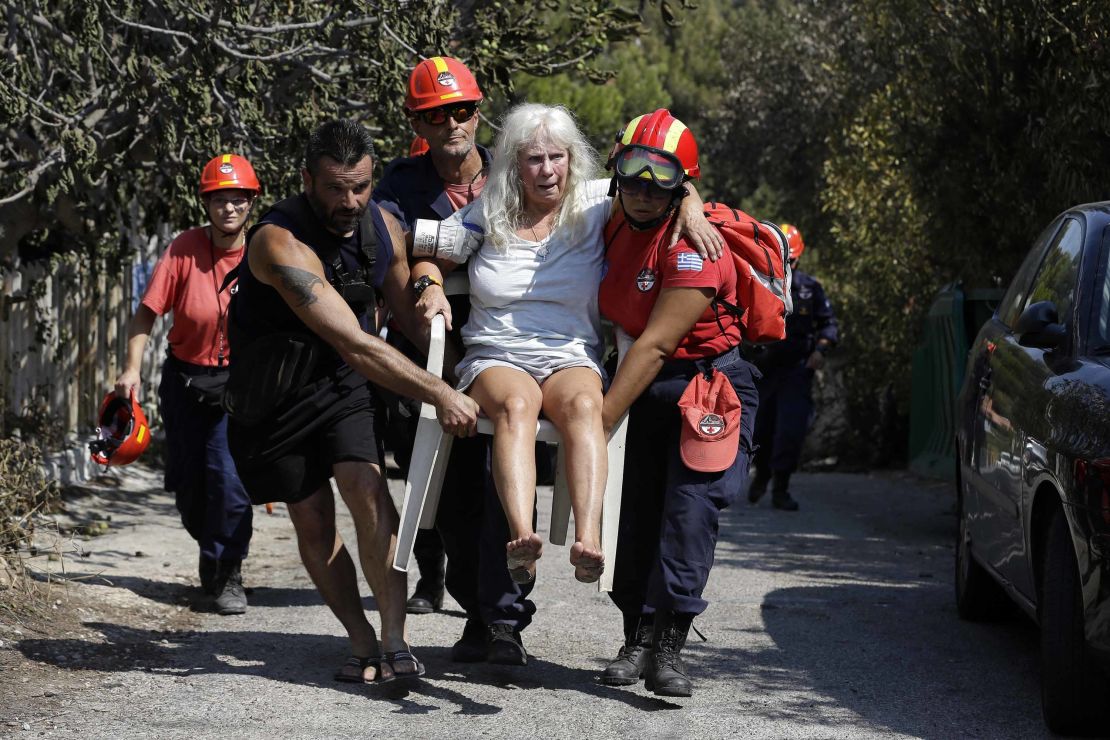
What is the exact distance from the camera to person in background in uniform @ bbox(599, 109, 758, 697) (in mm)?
5316

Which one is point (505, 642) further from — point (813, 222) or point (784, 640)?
point (813, 222)

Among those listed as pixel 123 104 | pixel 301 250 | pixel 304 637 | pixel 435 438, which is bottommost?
pixel 304 637

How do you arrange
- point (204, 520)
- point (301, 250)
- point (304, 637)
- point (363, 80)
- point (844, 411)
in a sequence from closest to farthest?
point (301, 250), point (304, 637), point (204, 520), point (363, 80), point (844, 411)

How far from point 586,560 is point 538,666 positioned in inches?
44.8

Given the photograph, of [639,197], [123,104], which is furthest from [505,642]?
[123,104]

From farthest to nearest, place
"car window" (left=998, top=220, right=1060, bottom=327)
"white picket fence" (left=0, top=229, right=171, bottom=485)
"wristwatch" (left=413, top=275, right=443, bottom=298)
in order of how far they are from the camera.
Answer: "white picket fence" (left=0, top=229, right=171, bottom=485), "car window" (left=998, top=220, right=1060, bottom=327), "wristwatch" (left=413, top=275, right=443, bottom=298)

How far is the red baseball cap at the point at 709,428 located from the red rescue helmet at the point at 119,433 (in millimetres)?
3053

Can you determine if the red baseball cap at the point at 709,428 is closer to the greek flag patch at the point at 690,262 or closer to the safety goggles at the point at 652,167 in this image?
the greek flag patch at the point at 690,262

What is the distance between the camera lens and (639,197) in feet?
17.6

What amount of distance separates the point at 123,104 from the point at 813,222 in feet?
64.7

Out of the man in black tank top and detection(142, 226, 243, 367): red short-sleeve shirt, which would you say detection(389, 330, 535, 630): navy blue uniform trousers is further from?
detection(142, 226, 243, 367): red short-sleeve shirt

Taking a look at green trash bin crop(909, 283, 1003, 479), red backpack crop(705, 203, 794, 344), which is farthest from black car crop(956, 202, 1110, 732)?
green trash bin crop(909, 283, 1003, 479)

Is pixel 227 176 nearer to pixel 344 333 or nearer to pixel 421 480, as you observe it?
pixel 344 333

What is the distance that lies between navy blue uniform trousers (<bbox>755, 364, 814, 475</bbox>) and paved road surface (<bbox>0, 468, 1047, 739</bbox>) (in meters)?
3.11
